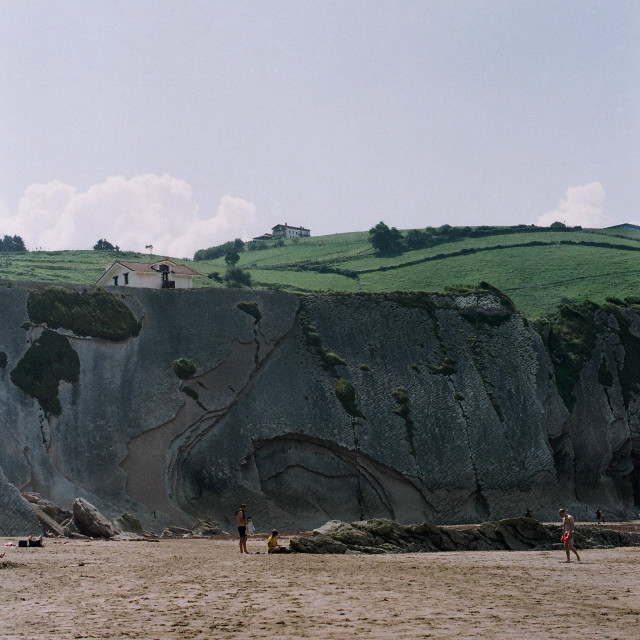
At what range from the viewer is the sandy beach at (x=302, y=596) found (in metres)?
16.3

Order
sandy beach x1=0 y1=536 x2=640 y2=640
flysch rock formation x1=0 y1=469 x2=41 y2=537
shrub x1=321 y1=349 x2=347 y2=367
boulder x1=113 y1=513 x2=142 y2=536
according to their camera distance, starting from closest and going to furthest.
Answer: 1. sandy beach x1=0 y1=536 x2=640 y2=640
2. flysch rock formation x1=0 y1=469 x2=41 y2=537
3. boulder x1=113 y1=513 x2=142 y2=536
4. shrub x1=321 y1=349 x2=347 y2=367

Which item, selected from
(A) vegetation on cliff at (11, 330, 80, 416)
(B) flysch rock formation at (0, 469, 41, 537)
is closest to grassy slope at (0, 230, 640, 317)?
(A) vegetation on cliff at (11, 330, 80, 416)

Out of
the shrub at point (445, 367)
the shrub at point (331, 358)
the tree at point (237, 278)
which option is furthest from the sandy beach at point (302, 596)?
the tree at point (237, 278)

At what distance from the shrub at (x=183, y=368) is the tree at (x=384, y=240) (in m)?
53.2

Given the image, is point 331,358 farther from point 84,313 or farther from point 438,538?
point 438,538

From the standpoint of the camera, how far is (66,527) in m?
36.6

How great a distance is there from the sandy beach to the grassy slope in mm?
55472

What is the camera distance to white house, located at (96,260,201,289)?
6178 centimetres

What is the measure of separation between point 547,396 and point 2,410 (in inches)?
1183

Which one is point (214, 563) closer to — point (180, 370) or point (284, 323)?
point (180, 370)

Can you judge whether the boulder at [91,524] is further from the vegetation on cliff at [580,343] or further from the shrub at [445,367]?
the vegetation on cliff at [580,343]

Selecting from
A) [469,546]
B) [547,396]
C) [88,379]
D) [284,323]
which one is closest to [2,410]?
[88,379]

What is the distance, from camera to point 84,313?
51.8 metres

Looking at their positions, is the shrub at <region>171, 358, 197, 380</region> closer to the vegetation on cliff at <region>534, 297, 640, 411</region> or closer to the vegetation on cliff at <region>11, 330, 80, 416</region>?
the vegetation on cliff at <region>11, 330, 80, 416</region>
